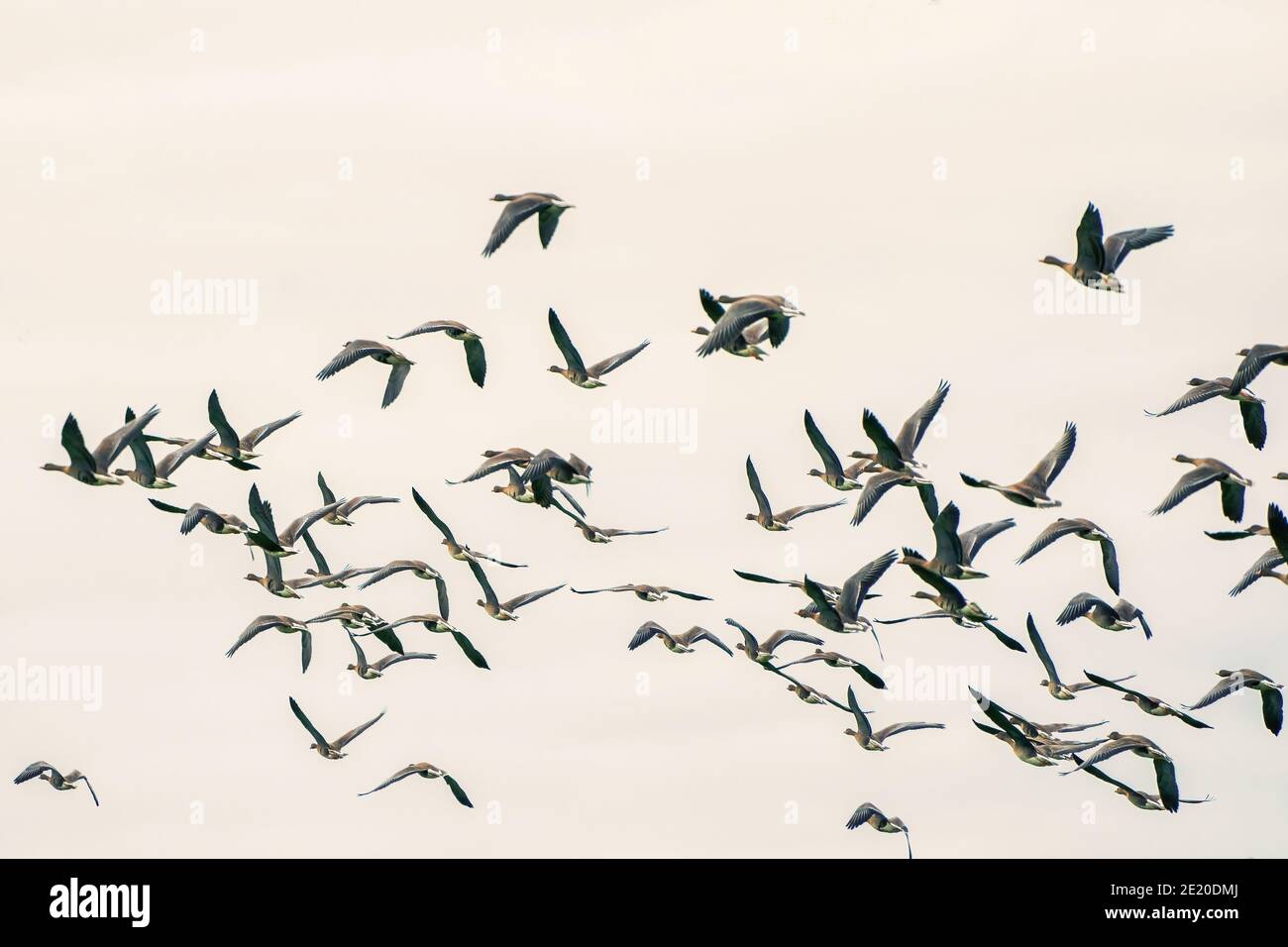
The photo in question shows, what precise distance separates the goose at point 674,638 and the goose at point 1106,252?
15.5 m

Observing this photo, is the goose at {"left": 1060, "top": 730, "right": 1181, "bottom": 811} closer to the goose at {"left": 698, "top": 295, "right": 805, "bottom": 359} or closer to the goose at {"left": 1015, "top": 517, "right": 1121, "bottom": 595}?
the goose at {"left": 1015, "top": 517, "right": 1121, "bottom": 595}

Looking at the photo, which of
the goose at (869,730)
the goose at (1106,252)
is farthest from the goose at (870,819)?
the goose at (1106,252)

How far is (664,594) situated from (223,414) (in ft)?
42.3

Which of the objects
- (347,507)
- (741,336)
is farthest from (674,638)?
(741,336)

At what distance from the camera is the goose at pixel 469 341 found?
50594 mm

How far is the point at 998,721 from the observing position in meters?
56.9

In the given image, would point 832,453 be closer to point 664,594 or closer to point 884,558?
point 884,558

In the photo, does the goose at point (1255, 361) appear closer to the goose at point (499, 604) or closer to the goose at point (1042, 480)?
the goose at point (1042, 480)

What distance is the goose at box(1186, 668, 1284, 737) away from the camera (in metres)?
53.8

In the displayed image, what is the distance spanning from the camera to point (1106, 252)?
156 feet

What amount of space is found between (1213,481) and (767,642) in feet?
45.4

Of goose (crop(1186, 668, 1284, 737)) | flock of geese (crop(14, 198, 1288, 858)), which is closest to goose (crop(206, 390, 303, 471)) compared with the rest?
flock of geese (crop(14, 198, 1288, 858))

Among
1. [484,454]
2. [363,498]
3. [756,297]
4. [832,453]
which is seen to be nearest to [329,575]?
[363,498]

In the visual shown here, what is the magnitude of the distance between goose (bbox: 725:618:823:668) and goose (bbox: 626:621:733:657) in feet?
1.82
